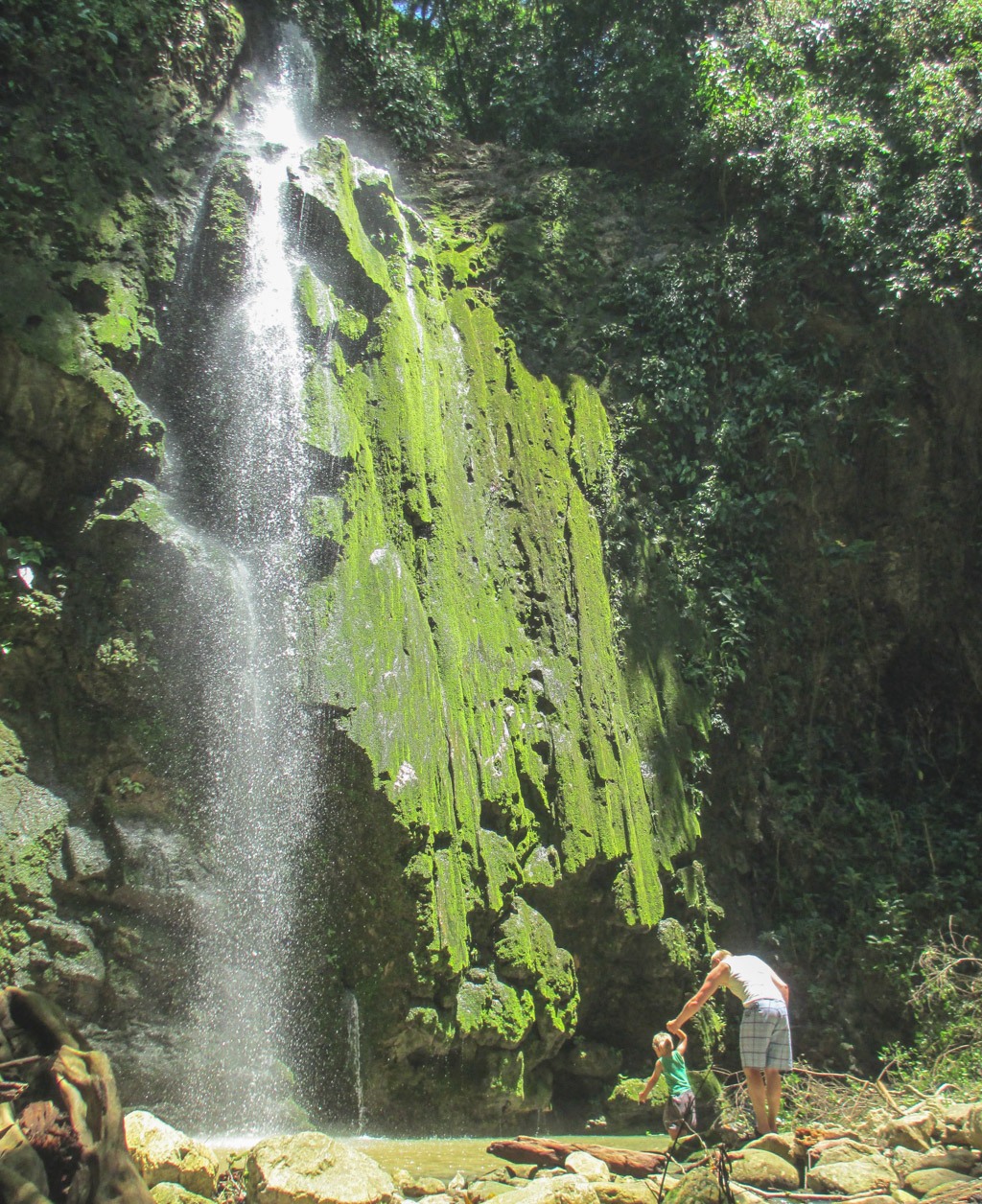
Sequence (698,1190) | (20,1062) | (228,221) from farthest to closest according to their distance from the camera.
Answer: (228,221)
(698,1190)
(20,1062)

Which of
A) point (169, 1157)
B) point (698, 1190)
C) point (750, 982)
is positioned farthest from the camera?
point (750, 982)

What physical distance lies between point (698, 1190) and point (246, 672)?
13.6ft

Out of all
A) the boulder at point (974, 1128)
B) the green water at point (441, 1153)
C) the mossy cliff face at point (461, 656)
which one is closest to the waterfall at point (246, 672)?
the mossy cliff face at point (461, 656)

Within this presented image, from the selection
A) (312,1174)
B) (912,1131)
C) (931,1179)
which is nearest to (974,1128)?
(912,1131)

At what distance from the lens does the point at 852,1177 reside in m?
3.68

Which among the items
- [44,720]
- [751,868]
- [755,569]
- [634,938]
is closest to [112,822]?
[44,720]

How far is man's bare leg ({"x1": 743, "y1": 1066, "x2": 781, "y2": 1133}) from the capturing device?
Result: 4.88 meters

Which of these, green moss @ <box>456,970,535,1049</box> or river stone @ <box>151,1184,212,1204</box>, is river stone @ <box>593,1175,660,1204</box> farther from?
green moss @ <box>456,970,535,1049</box>

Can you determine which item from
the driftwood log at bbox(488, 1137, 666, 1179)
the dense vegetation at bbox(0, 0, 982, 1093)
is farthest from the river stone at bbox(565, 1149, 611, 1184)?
the dense vegetation at bbox(0, 0, 982, 1093)

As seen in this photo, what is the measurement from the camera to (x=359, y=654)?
6156mm

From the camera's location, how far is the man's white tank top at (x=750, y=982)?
5090mm

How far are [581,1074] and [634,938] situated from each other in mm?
1066

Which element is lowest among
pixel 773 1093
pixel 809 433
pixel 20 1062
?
pixel 773 1093

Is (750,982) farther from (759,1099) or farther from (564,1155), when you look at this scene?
(564,1155)
